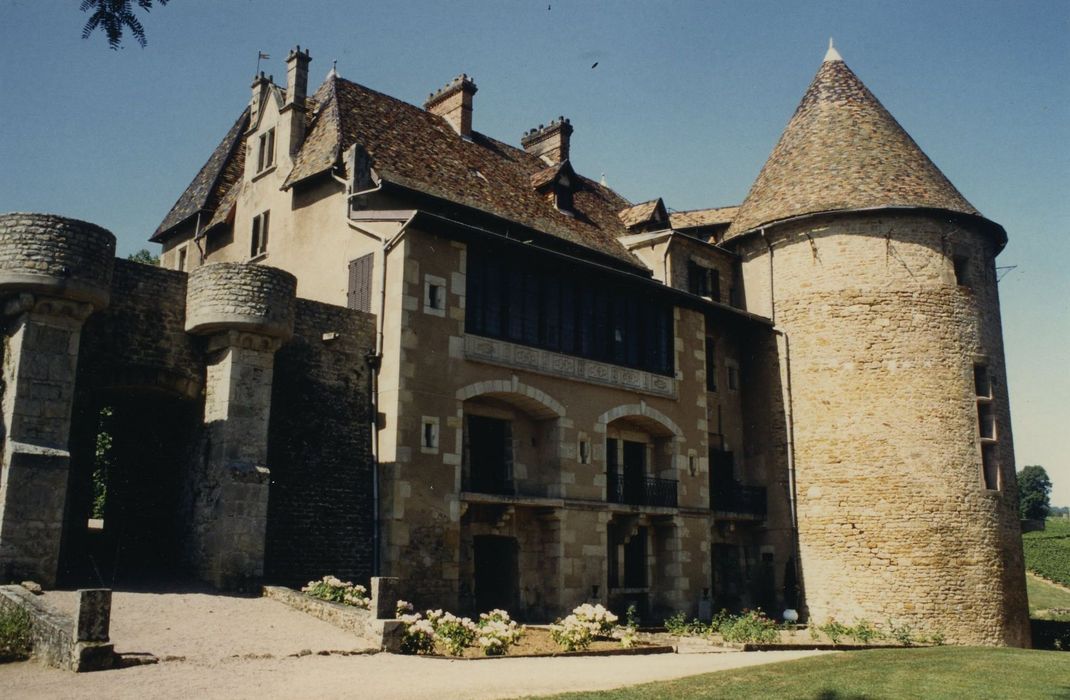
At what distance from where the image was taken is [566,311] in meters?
23.2

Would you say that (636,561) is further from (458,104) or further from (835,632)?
(458,104)

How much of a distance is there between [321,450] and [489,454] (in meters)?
4.25

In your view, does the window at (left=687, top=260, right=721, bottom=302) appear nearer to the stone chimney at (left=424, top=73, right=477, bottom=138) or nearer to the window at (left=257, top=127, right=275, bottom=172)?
the stone chimney at (left=424, top=73, right=477, bottom=138)

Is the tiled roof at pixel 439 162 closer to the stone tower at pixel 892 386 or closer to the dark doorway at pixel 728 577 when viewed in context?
the stone tower at pixel 892 386

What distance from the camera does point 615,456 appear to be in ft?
81.8

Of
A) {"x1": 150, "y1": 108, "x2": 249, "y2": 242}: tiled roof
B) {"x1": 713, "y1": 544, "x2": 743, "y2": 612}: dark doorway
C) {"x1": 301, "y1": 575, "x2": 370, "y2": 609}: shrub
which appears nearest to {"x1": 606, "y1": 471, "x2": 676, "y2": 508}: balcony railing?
{"x1": 713, "y1": 544, "x2": 743, "y2": 612}: dark doorway

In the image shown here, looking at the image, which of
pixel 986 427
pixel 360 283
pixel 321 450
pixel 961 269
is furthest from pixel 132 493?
pixel 961 269

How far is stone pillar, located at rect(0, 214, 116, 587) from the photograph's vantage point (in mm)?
15125

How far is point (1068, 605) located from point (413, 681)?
38436 millimetres

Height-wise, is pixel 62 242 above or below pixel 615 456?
above

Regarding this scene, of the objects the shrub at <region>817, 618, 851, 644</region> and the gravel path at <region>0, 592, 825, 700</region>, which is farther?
the shrub at <region>817, 618, 851, 644</region>

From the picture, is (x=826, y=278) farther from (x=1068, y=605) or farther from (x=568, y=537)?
(x=1068, y=605)

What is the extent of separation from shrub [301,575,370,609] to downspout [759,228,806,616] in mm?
14197

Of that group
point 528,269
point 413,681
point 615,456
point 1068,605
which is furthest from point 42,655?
point 1068,605
